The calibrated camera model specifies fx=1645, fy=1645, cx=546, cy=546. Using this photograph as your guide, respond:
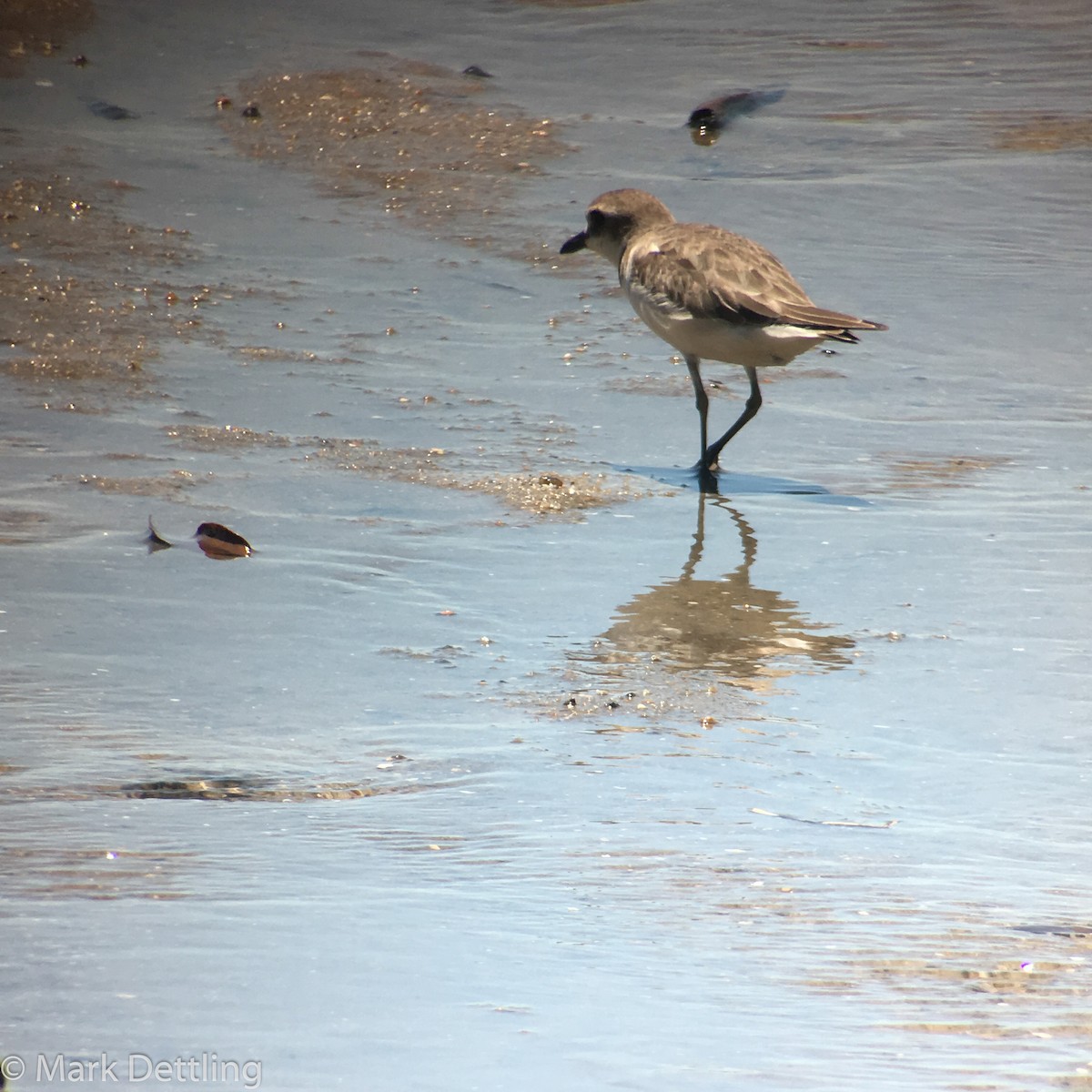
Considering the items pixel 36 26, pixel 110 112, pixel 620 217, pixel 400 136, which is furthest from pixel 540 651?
pixel 36 26

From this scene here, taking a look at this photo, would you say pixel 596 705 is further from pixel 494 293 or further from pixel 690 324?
pixel 494 293

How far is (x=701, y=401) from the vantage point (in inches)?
258

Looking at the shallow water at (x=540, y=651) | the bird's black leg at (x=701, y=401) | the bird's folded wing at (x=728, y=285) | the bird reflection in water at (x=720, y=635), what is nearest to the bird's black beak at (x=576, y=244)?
the shallow water at (x=540, y=651)

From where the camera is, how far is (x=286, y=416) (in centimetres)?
652

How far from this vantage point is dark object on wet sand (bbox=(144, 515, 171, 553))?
4.99m

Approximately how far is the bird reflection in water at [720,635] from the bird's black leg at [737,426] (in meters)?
1.20

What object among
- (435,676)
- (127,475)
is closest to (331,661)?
(435,676)

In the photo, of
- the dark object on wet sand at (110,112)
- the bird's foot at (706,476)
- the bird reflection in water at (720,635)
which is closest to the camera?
the bird reflection in water at (720,635)

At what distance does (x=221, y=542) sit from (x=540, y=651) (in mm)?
1215

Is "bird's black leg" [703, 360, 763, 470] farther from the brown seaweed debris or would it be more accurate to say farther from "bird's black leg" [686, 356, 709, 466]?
the brown seaweed debris

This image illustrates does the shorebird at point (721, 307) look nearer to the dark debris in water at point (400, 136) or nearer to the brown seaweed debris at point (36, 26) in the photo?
the dark debris in water at point (400, 136)

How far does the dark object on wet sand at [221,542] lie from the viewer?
499 centimetres

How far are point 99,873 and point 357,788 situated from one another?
69 cm

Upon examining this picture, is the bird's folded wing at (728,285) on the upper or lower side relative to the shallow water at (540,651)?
upper
